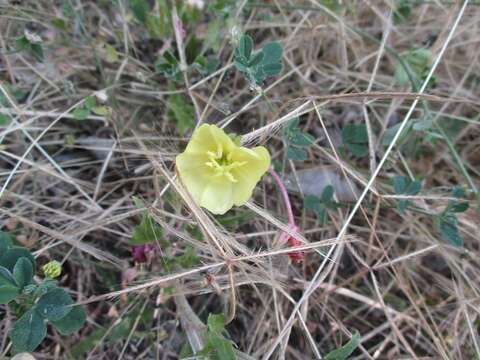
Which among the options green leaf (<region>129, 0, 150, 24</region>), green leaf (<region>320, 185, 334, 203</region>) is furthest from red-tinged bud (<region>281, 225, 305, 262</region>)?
green leaf (<region>129, 0, 150, 24</region>)

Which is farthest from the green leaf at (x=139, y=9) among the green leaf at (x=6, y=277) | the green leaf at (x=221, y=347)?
the green leaf at (x=221, y=347)

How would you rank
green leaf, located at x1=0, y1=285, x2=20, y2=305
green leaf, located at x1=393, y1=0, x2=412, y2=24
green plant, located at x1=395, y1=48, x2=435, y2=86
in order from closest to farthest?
green leaf, located at x1=0, y1=285, x2=20, y2=305 → green plant, located at x1=395, y1=48, x2=435, y2=86 → green leaf, located at x1=393, y1=0, x2=412, y2=24

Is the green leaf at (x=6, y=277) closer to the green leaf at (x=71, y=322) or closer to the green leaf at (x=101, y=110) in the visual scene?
the green leaf at (x=71, y=322)

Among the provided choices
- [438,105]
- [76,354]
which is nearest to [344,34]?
[438,105]

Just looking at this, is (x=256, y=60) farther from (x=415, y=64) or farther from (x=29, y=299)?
(x=29, y=299)

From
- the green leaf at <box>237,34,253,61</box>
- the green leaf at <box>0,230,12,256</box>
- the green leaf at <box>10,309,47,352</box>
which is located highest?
the green leaf at <box>237,34,253,61</box>

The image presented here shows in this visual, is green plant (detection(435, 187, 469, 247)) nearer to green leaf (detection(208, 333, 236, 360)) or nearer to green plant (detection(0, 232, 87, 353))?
green leaf (detection(208, 333, 236, 360))

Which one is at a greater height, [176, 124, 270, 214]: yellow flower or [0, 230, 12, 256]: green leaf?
[176, 124, 270, 214]: yellow flower
